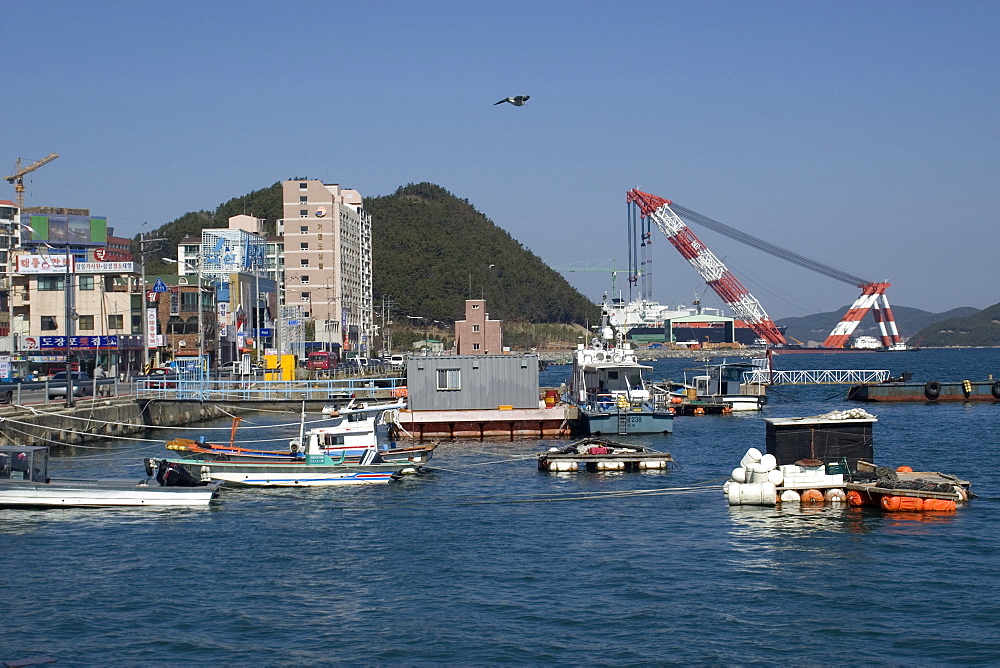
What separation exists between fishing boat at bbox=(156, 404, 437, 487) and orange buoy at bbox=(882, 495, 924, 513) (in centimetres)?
1534

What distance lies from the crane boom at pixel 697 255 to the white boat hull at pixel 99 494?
139 meters

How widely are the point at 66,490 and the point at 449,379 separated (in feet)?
71.5

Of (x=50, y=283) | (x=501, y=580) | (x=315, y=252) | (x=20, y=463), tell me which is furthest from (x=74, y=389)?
(x=315, y=252)

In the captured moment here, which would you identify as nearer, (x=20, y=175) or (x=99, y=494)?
(x=99, y=494)

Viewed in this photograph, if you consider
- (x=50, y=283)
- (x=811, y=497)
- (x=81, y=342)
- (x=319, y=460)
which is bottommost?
(x=811, y=497)

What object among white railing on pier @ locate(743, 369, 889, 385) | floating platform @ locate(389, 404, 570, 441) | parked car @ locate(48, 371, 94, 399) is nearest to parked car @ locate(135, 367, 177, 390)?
parked car @ locate(48, 371, 94, 399)

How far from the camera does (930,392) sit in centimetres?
7388

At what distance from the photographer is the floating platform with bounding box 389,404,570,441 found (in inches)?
1863

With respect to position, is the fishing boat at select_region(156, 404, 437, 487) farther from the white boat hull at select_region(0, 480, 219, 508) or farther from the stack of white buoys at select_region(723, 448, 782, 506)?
the stack of white buoys at select_region(723, 448, 782, 506)

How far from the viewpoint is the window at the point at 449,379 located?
48031 millimetres

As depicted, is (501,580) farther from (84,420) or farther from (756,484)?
(84,420)

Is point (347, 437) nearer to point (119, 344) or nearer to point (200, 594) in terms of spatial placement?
point (200, 594)

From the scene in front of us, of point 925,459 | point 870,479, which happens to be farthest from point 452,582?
point 925,459

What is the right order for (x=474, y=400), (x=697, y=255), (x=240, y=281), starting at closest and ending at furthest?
(x=474, y=400) < (x=240, y=281) < (x=697, y=255)
